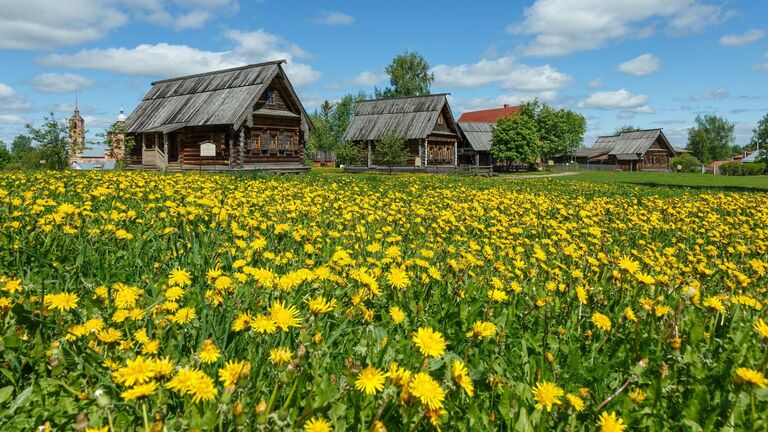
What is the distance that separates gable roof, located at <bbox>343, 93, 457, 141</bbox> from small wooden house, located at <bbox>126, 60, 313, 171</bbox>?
12.8 meters

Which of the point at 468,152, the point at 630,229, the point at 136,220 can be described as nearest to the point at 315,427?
the point at 136,220

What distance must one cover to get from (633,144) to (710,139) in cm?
4637

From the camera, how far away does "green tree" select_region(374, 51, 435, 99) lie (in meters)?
57.9

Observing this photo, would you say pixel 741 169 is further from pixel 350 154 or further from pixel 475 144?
pixel 350 154

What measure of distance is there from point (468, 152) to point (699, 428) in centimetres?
5182

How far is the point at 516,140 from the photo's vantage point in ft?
160

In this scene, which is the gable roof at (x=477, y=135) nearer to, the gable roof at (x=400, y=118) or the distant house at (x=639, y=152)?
the gable roof at (x=400, y=118)

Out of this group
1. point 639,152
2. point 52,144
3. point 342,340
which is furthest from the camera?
point 639,152

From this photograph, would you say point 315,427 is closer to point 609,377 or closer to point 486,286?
point 609,377

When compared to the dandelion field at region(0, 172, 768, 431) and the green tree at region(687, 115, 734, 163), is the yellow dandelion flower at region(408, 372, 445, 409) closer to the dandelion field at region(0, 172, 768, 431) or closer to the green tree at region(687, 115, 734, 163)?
the dandelion field at region(0, 172, 768, 431)

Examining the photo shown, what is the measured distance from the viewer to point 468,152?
52.4 m

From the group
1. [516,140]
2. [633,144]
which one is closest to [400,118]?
[516,140]

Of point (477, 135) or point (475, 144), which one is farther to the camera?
point (477, 135)

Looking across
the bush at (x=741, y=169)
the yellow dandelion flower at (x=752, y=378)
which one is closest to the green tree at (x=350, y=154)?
the yellow dandelion flower at (x=752, y=378)
